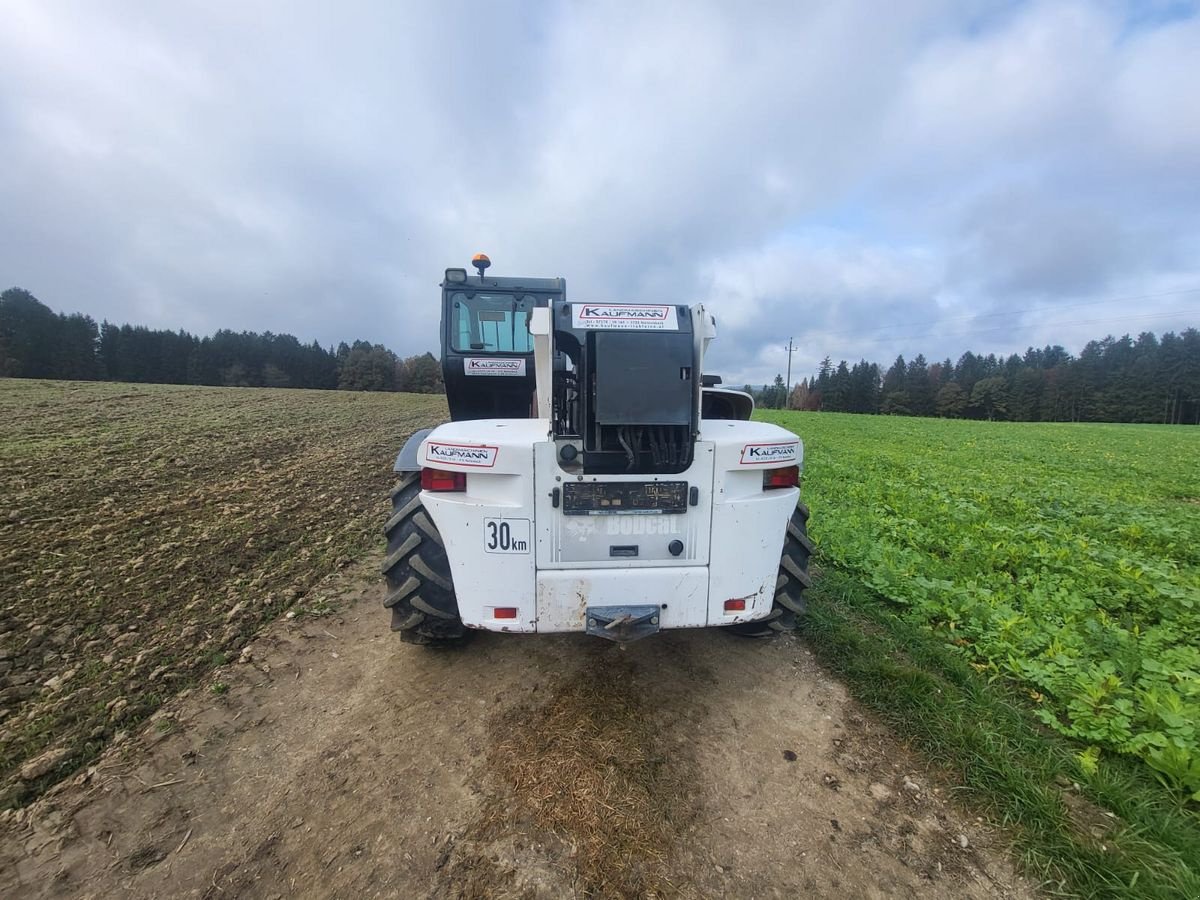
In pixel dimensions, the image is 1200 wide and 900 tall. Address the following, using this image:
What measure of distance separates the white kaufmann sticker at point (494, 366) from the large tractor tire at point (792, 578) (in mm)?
3280

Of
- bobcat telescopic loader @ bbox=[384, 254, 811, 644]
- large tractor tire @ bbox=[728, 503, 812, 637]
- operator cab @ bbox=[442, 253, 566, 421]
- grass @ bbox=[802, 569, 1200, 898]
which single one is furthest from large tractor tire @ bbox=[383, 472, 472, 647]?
operator cab @ bbox=[442, 253, 566, 421]

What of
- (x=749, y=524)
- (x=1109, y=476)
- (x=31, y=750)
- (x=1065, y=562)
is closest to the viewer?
(x=31, y=750)

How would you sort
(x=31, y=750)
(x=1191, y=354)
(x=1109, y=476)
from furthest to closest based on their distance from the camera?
(x=1191, y=354) < (x=1109, y=476) < (x=31, y=750)

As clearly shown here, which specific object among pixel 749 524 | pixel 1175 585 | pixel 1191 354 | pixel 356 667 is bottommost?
pixel 356 667

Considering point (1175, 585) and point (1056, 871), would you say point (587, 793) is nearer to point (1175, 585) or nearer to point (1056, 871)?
point (1056, 871)

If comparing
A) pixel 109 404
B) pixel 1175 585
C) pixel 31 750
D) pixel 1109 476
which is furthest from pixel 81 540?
pixel 109 404

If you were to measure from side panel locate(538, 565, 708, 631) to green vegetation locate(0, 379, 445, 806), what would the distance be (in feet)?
6.81

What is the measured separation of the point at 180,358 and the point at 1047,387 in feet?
336

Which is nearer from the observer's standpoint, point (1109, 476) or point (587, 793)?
point (587, 793)

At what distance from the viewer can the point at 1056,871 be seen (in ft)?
6.39

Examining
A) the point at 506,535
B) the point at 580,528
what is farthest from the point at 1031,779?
the point at 506,535

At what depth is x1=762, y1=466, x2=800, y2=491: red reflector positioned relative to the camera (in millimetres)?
2971

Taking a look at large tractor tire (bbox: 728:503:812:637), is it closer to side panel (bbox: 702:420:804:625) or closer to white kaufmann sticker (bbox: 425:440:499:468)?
side panel (bbox: 702:420:804:625)

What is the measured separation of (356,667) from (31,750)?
144cm
